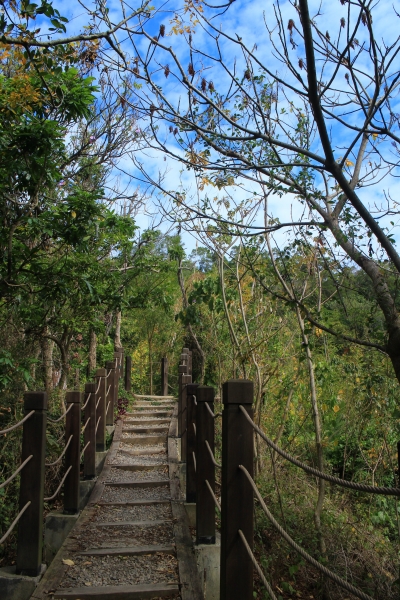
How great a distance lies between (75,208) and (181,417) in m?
3.71

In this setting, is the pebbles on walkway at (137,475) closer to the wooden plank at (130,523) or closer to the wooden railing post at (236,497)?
the wooden plank at (130,523)

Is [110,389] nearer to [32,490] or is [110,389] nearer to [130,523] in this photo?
[130,523]

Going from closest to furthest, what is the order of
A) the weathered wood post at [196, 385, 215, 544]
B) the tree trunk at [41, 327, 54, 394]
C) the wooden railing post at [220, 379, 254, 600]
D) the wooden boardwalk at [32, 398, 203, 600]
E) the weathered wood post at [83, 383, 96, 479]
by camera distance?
the wooden railing post at [220, 379, 254, 600] < the wooden boardwalk at [32, 398, 203, 600] < the weathered wood post at [196, 385, 215, 544] < the weathered wood post at [83, 383, 96, 479] < the tree trunk at [41, 327, 54, 394]

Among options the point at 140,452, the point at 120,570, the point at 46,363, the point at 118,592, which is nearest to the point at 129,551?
the point at 120,570

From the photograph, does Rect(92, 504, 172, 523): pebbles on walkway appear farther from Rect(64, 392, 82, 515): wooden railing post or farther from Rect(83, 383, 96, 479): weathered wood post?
Rect(83, 383, 96, 479): weathered wood post

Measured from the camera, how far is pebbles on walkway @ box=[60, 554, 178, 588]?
3.41m

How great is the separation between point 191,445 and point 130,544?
1133 millimetres

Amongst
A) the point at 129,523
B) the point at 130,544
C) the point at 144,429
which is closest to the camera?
the point at 130,544

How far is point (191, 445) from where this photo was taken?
5000mm

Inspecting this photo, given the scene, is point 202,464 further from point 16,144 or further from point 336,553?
point 16,144

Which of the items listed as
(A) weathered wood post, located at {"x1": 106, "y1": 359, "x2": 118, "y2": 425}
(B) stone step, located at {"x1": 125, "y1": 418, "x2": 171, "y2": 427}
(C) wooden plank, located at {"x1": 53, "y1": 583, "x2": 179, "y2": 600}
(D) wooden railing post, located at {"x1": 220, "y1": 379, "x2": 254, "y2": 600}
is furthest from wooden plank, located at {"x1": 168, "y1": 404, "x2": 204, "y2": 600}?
(B) stone step, located at {"x1": 125, "y1": 418, "x2": 171, "y2": 427}

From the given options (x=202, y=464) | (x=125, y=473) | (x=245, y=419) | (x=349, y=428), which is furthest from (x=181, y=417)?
(x=245, y=419)

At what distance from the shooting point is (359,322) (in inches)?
173

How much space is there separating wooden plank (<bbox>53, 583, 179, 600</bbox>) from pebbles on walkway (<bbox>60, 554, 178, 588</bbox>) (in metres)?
0.12
